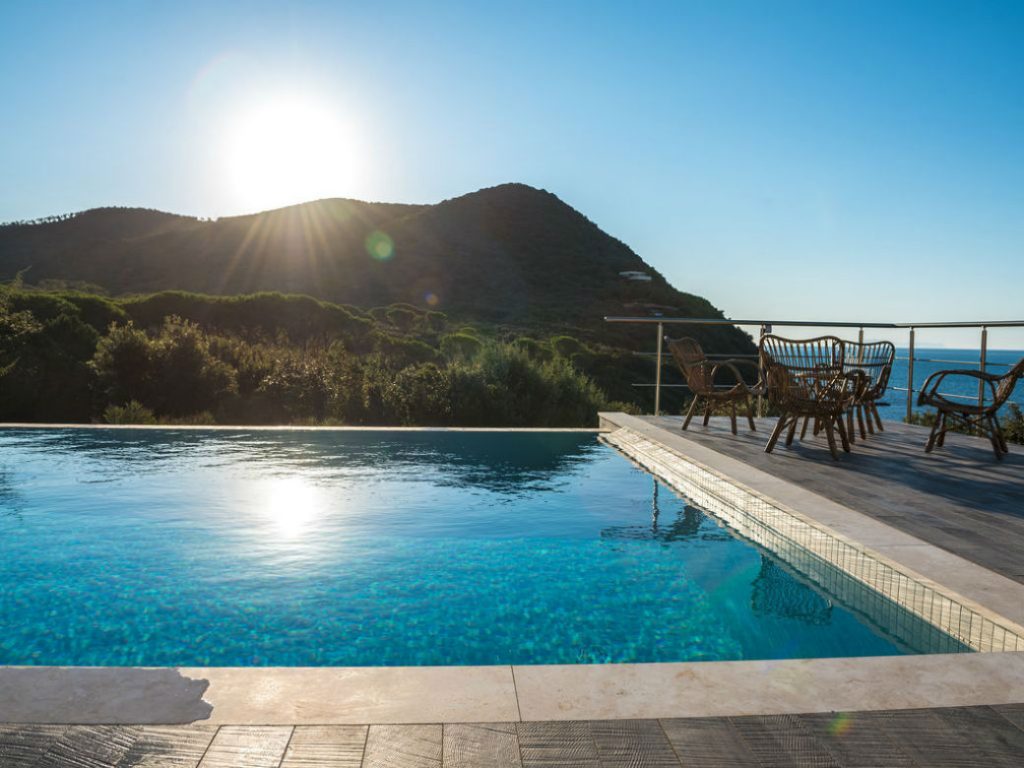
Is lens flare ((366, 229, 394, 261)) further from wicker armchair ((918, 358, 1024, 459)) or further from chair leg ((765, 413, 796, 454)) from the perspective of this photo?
wicker armchair ((918, 358, 1024, 459))

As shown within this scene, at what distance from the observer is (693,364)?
240 inches

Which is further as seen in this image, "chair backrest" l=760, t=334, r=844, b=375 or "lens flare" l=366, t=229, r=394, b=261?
"lens flare" l=366, t=229, r=394, b=261

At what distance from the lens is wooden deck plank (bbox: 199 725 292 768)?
1.38 metres

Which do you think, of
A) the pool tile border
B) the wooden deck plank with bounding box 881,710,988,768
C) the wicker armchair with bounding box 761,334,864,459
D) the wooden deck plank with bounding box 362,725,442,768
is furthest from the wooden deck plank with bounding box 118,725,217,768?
the wicker armchair with bounding box 761,334,864,459

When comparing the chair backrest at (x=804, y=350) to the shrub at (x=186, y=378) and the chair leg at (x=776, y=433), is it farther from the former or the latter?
the shrub at (x=186, y=378)

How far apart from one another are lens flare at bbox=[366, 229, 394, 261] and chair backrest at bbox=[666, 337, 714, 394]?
31068 mm

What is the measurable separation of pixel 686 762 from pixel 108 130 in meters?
12.1

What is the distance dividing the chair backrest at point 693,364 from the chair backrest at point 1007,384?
1970mm

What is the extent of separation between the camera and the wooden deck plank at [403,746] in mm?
1388

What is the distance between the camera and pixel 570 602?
3.04 meters

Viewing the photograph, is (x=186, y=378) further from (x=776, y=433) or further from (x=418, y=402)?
(x=776, y=433)

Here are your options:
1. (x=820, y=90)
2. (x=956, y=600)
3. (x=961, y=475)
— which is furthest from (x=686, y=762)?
(x=820, y=90)

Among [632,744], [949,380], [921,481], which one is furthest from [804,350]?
[949,380]

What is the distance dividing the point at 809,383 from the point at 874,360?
1.24 m
